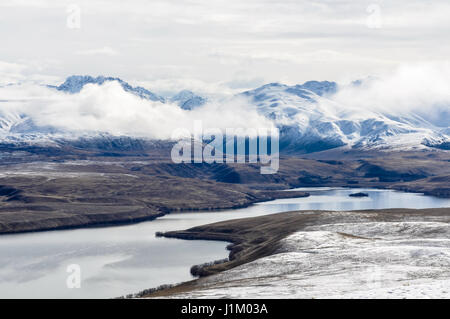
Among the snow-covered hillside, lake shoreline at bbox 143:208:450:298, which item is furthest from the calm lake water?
the snow-covered hillside

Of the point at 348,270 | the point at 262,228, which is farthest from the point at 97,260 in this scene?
the point at 348,270

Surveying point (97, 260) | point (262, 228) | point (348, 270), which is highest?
point (348, 270)

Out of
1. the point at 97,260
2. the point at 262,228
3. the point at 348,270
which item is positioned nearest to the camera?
the point at 348,270

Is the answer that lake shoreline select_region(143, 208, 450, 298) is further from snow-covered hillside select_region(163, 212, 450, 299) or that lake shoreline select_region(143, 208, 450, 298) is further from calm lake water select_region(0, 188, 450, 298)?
snow-covered hillside select_region(163, 212, 450, 299)

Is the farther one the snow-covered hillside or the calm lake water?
the calm lake water

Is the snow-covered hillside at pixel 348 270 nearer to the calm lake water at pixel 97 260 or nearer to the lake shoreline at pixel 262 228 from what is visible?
the lake shoreline at pixel 262 228

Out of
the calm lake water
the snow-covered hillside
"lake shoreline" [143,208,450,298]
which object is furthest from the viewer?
"lake shoreline" [143,208,450,298]

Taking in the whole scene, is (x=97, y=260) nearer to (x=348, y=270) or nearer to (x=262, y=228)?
(x=262, y=228)

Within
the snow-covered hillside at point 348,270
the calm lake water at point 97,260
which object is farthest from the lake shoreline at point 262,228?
the snow-covered hillside at point 348,270

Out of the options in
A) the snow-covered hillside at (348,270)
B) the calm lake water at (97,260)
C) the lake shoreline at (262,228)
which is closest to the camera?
the snow-covered hillside at (348,270)
